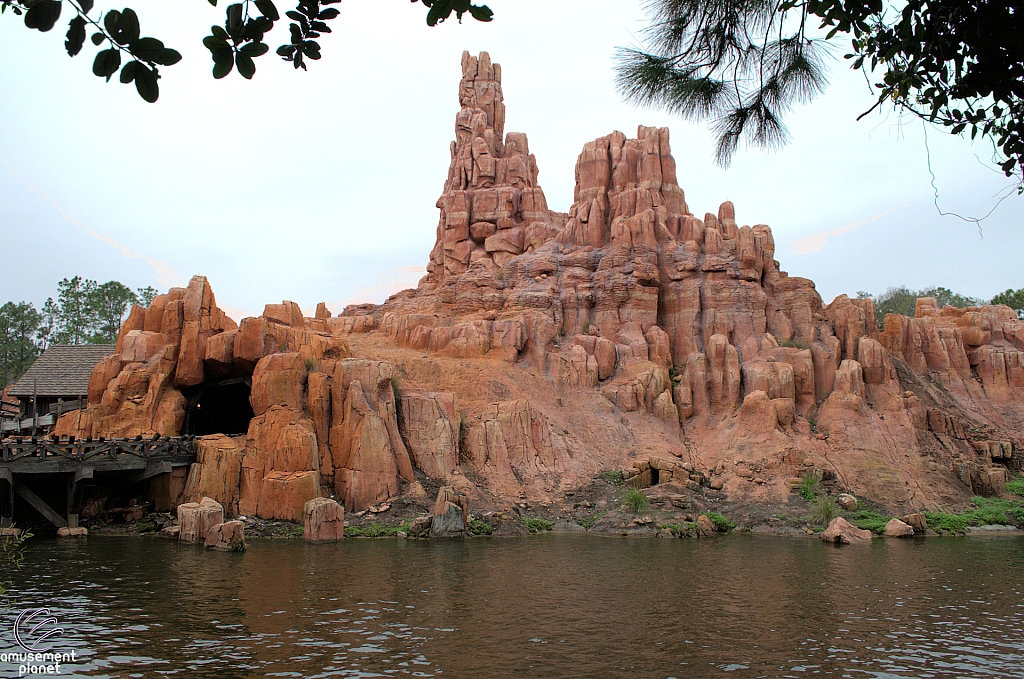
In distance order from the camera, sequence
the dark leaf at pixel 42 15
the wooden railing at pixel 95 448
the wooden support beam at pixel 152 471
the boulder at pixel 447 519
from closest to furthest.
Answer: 1. the dark leaf at pixel 42 15
2. the wooden railing at pixel 95 448
3. the boulder at pixel 447 519
4. the wooden support beam at pixel 152 471

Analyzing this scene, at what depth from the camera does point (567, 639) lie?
1545 cm

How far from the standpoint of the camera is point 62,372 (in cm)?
4012

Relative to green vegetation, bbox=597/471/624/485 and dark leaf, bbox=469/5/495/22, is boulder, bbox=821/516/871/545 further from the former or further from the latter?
dark leaf, bbox=469/5/495/22

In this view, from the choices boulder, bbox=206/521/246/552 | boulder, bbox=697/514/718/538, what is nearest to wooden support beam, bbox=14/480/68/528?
boulder, bbox=206/521/246/552

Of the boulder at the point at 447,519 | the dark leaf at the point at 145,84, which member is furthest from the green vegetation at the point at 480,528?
the dark leaf at the point at 145,84

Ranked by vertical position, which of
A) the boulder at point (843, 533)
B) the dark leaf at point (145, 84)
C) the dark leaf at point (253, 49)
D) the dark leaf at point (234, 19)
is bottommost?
the boulder at point (843, 533)

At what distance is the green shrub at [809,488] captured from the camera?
3741 centimetres

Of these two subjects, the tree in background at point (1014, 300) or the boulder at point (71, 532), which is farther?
the tree in background at point (1014, 300)

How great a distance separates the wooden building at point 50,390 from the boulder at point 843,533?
31.9 m

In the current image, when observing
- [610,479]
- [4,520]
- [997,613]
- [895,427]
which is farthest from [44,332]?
[997,613]

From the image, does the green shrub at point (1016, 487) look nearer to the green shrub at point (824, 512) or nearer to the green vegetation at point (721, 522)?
the green shrub at point (824, 512)

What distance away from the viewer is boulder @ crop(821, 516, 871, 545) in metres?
31.6

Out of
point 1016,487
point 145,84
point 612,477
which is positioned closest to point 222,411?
point 612,477

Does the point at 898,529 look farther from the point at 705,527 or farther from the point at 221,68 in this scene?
the point at 221,68
